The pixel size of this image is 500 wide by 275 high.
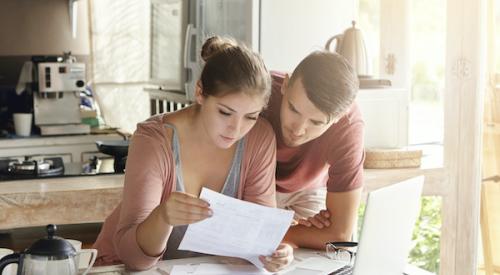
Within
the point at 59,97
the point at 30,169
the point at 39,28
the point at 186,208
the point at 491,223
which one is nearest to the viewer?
the point at 186,208

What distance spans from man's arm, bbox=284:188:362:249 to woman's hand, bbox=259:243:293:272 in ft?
0.70

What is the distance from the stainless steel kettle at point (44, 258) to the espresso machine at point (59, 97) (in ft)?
10.6

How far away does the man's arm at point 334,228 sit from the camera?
6.84ft

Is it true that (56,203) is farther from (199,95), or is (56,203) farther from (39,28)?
(39,28)

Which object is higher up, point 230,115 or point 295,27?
point 295,27

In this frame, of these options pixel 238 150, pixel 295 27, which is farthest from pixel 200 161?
pixel 295 27

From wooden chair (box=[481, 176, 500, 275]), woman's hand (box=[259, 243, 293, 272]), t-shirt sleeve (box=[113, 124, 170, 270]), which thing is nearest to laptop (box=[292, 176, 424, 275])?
woman's hand (box=[259, 243, 293, 272])

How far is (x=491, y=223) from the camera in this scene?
3225mm

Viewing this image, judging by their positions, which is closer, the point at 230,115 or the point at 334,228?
the point at 230,115

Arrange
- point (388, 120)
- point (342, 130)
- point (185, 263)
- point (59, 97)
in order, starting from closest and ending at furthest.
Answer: point (185, 263), point (342, 130), point (388, 120), point (59, 97)

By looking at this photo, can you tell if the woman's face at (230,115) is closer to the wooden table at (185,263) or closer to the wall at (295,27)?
the wooden table at (185,263)

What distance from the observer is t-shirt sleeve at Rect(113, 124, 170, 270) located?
1807mm

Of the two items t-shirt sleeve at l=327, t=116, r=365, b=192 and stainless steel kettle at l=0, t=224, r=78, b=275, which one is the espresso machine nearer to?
t-shirt sleeve at l=327, t=116, r=365, b=192

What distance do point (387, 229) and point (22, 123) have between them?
3.55 metres
